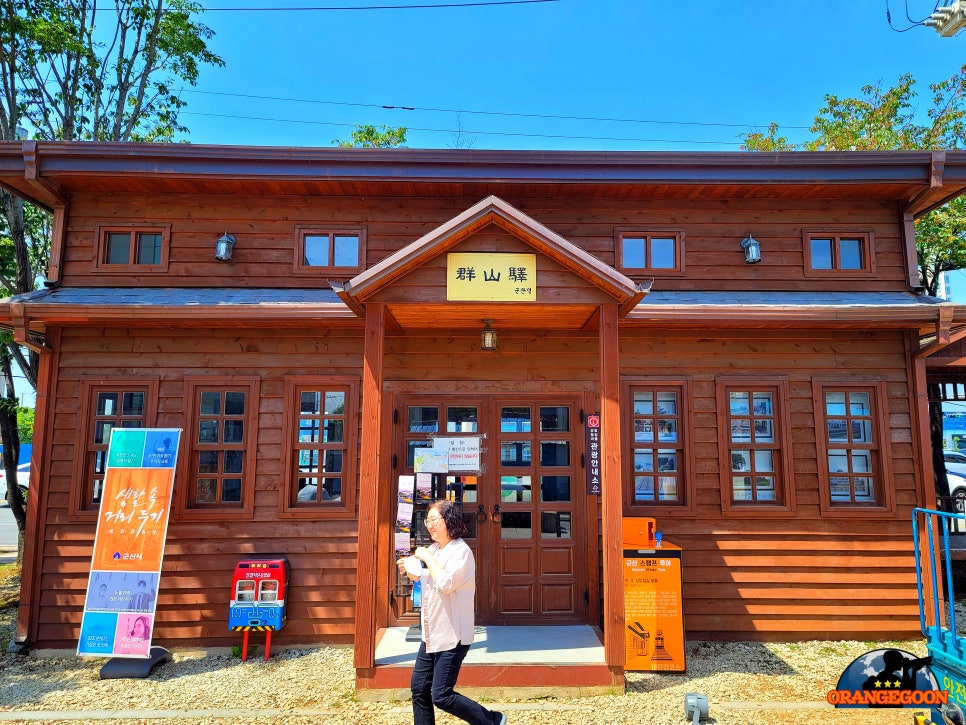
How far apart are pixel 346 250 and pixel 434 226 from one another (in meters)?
1.01

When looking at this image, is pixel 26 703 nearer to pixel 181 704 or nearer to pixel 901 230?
pixel 181 704

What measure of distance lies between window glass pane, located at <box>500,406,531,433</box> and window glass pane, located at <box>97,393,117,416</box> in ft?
13.3

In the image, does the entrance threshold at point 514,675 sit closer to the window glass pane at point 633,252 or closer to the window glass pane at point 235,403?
the window glass pane at point 235,403

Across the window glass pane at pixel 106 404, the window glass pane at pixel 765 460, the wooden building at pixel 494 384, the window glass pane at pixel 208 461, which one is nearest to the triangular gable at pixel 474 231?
the wooden building at pixel 494 384

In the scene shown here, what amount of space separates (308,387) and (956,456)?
20.3 m

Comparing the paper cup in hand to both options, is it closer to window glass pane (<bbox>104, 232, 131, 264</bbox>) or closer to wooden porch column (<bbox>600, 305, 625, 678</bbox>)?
wooden porch column (<bbox>600, 305, 625, 678</bbox>)

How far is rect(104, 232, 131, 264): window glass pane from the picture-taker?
20.6 ft

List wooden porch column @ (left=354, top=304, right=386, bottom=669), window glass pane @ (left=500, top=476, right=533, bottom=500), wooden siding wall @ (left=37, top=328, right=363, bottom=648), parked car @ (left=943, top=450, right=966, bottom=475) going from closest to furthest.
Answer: wooden porch column @ (left=354, top=304, right=386, bottom=669)
wooden siding wall @ (left=37, top=328, right=363, bottom=648)
window glass pane @ (left=500, top=476, right=533, bottom=500)
parked car @ (left=943, top=450, right=966, bottom=475)

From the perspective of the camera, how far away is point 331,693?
4.76 m

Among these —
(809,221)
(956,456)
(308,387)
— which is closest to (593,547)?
(308,387)

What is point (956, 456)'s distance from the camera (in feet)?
58.1

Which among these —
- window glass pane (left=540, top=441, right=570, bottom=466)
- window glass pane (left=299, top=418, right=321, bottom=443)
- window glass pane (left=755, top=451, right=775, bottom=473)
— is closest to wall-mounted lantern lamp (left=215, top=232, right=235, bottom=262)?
window glass pane (left=299, top=418, right=321, bottom=443)

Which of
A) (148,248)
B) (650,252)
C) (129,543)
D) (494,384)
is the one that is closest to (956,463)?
(650,252)

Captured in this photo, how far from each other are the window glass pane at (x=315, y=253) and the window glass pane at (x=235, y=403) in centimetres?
160
